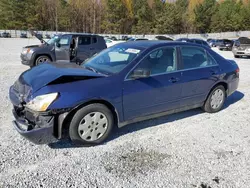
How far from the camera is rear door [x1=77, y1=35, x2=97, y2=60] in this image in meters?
9.87

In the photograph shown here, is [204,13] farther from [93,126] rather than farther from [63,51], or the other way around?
[93,126]

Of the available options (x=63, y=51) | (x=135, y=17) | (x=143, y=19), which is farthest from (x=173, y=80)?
(x=135, y=17)

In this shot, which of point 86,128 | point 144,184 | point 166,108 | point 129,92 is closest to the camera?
point 144,184

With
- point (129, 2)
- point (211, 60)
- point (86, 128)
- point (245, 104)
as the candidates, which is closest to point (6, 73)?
point (86, 128)

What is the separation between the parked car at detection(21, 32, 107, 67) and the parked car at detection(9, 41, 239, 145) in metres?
5.54

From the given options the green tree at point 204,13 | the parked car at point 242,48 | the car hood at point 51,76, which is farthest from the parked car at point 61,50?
the green tree at point 204,13

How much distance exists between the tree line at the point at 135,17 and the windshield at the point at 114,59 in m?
67.9

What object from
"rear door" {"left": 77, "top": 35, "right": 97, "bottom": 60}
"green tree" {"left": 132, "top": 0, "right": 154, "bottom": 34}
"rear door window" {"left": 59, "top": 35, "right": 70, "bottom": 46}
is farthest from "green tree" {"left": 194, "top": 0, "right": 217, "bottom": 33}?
"rear door window" {"left": 59, "top": 35, "right": 70, "bottom": 46}

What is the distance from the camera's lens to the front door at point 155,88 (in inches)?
142

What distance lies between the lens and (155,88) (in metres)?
3.83

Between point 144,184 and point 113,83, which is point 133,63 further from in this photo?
point 144,184

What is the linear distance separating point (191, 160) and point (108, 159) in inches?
46.3

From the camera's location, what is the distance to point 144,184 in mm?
2688

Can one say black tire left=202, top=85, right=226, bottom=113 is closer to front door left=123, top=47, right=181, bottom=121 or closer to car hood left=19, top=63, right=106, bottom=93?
front door left=123, top=47, right=181, bottom=121
